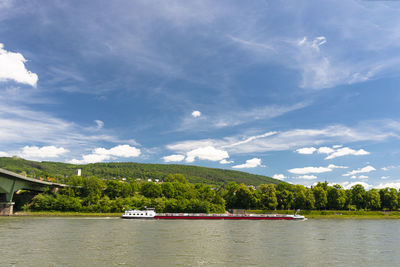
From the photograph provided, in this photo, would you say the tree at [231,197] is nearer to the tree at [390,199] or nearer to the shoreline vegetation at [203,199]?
the shoreline vegetation at [203,199]

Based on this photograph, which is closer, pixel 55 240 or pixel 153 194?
pixel 55 240

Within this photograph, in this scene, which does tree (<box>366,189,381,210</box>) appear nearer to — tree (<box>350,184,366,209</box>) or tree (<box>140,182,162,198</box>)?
tree (<box>350,184,366,209</box>)

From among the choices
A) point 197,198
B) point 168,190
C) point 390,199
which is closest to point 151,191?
point 168,190

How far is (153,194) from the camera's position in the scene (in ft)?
366

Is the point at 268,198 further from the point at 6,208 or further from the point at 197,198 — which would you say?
the point at 6,208

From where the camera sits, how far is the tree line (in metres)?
96.3

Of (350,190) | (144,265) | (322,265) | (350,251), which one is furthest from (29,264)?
(350,190)

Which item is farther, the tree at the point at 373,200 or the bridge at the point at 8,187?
the tree at the point at 373,200

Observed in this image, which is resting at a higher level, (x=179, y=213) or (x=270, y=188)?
(x=270, y=188)

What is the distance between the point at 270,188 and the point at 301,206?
13.0 m

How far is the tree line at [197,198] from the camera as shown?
96312 millimetres

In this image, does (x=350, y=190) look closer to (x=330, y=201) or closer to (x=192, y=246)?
(x=330, y=201)

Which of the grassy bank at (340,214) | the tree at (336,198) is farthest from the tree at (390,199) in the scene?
the tree at (336,198)

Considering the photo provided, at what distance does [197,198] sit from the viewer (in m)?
114
